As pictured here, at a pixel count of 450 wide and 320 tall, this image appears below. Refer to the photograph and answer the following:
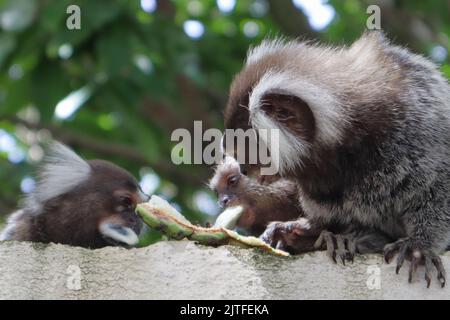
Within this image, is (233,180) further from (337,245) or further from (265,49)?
(337,245)

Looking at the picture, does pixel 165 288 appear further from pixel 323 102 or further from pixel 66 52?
pixel 66 52

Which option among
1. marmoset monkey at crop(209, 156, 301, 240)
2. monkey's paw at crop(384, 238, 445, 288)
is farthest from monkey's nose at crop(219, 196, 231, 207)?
monkey's paw at crop(384, 238, 445, 288)

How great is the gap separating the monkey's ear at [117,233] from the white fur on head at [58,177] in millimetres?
413

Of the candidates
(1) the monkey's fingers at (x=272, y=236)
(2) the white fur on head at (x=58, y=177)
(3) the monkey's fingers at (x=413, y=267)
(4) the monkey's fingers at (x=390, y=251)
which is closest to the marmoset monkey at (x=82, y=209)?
(2) the white fur on head at (x=58, y=177)

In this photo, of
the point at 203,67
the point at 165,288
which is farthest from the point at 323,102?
the point at 203,67

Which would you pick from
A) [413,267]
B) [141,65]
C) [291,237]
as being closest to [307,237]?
[291,237]

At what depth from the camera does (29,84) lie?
29.0ft

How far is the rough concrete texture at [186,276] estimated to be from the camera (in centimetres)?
477

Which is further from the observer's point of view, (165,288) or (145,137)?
(145,137)

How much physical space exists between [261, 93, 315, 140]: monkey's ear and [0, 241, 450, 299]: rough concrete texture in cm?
85

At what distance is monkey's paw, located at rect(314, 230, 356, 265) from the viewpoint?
5.01m

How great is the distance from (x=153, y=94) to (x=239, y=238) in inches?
154

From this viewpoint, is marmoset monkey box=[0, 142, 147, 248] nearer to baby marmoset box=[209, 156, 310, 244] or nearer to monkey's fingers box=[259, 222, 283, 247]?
baby marmoset box=[209, 156, 310, 244]

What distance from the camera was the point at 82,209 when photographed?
6113 millimetres
